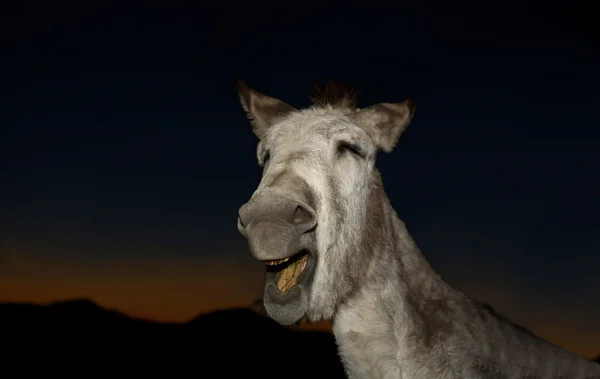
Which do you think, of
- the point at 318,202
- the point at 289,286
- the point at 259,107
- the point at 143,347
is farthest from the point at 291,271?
the point at 143,347

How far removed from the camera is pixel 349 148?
3832 mm

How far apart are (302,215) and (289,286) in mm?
560

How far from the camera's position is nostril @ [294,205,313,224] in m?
3.01

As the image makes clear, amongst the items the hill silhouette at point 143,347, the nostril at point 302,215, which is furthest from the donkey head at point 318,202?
the hill silhouette at point 143,347

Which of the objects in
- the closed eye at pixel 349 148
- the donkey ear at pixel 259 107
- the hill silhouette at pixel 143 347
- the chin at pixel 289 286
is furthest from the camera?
the hill silhouette at pixel 143 347

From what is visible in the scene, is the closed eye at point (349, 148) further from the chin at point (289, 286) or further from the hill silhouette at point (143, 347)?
the hill silhouette at point (143, 347)

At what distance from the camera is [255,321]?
37.7 m

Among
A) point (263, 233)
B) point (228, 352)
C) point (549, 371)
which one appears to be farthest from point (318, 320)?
point (228, 352)

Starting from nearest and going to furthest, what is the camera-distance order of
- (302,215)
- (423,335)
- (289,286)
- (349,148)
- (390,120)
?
(302,215) → (289,286) → (423,335) → (349,148) → (390,120)

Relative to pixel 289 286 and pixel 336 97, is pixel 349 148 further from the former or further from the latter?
pixel 289 286

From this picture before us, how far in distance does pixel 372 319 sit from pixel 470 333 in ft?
2.34

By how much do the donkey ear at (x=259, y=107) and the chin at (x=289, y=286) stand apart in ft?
4.77

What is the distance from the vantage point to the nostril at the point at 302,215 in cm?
301

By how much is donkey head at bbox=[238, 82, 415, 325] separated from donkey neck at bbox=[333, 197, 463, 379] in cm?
11
